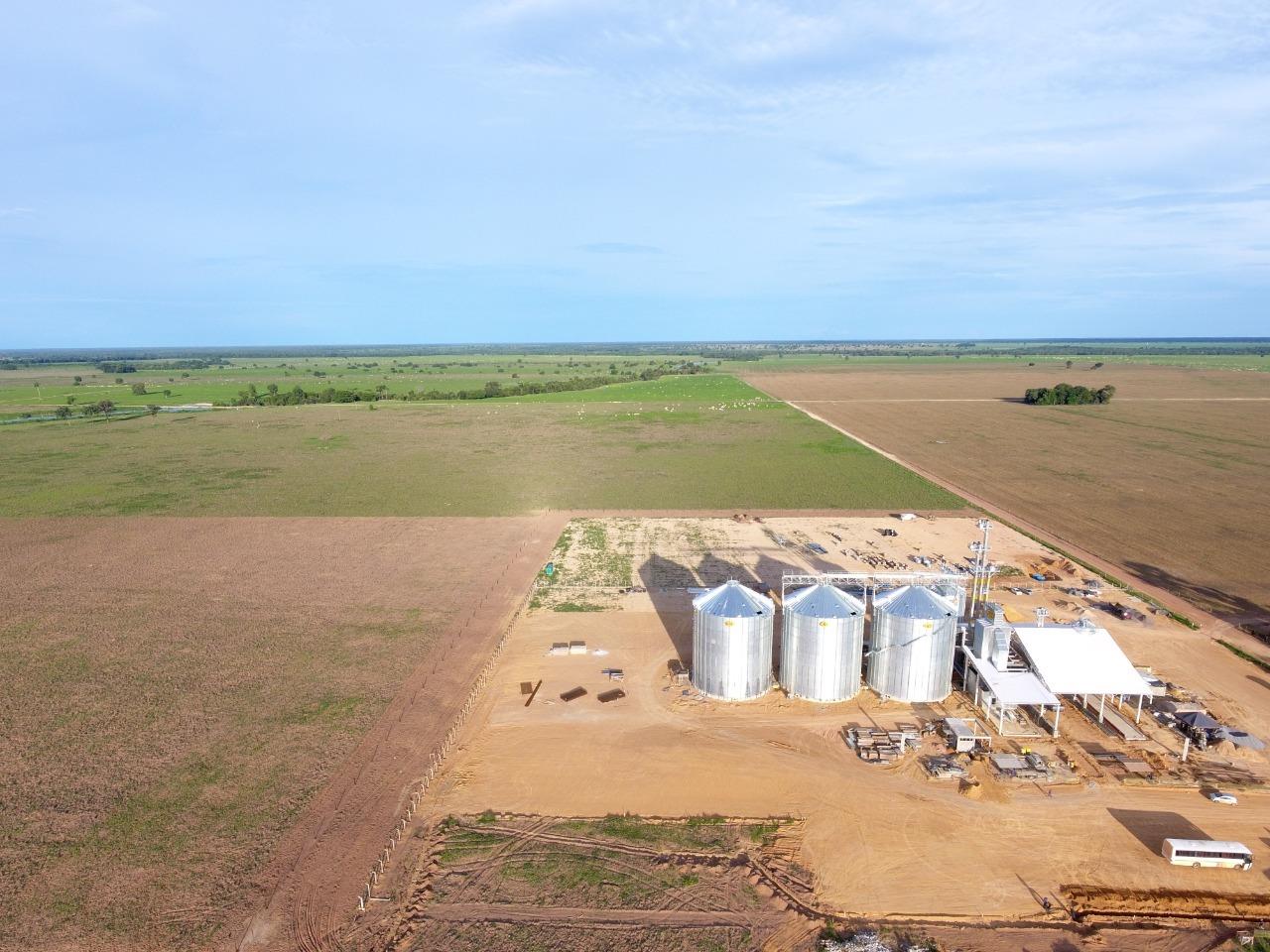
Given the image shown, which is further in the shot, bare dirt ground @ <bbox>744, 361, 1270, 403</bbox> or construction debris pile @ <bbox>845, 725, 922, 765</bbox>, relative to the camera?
bare dirt ground @ <bbox>744, 361, 1270, 403</bbox>

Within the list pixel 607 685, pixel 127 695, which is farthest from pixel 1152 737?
pixel 127 695

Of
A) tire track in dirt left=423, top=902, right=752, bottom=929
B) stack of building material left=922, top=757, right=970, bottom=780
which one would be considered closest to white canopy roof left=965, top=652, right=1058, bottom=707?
stack of building material left=922, top=757, right=970, bottom=780

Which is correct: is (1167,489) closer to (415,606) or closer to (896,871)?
(896,871)

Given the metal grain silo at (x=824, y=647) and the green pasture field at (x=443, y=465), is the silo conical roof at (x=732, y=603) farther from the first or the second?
the green pasture field at (x=443, y=465)

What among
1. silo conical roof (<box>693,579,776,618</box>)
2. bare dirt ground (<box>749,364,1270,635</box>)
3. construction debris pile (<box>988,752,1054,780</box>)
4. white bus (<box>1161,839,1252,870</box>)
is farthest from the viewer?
bare dirt ground (<box>749,364,1270,635</box>)

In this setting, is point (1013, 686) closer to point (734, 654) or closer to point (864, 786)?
point (864, 786)

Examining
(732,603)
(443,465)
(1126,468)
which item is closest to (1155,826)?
(732,603)

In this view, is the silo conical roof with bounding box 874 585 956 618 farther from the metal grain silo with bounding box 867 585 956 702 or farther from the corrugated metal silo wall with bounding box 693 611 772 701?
the corrugated metal silo wall with bounding box 693 611 772 701
